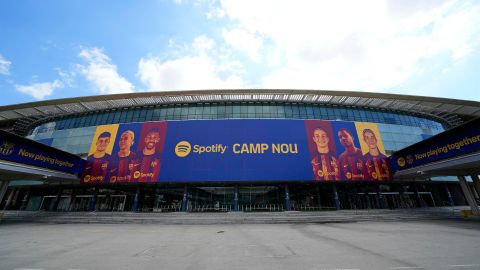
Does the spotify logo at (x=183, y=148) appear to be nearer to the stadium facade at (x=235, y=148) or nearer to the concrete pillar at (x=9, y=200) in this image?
the stadium facade at (x=235, y=148)

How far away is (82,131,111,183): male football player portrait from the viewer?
28.2m

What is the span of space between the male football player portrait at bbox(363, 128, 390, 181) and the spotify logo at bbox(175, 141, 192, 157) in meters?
25.4

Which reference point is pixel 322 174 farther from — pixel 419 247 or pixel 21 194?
pixel 21 194

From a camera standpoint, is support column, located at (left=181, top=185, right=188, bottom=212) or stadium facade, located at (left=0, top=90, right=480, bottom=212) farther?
stadium facade, located at (left=0, top=90, right=480, bottom=212)

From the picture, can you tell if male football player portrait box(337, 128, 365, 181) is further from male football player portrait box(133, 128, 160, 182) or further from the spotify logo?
male football player portrait box(133, 128, 160, 182)

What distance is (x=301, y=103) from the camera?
113ft

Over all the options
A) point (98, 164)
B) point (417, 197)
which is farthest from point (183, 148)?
point (417, 197)

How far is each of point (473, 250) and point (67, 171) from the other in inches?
1467

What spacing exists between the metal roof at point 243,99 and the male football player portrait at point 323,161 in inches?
295

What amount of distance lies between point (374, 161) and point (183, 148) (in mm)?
27677

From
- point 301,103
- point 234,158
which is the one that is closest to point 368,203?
point 301,103

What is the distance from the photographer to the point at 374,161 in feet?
96.1

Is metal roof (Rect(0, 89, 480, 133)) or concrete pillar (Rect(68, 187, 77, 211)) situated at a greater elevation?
metal roof (Rect(0, 89, 480, 133))

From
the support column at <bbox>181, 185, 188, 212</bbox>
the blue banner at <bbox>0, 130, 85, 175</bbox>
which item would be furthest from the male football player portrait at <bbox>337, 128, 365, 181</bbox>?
the blue banner at <bbox>0, 130, 85, 175</bbox>
